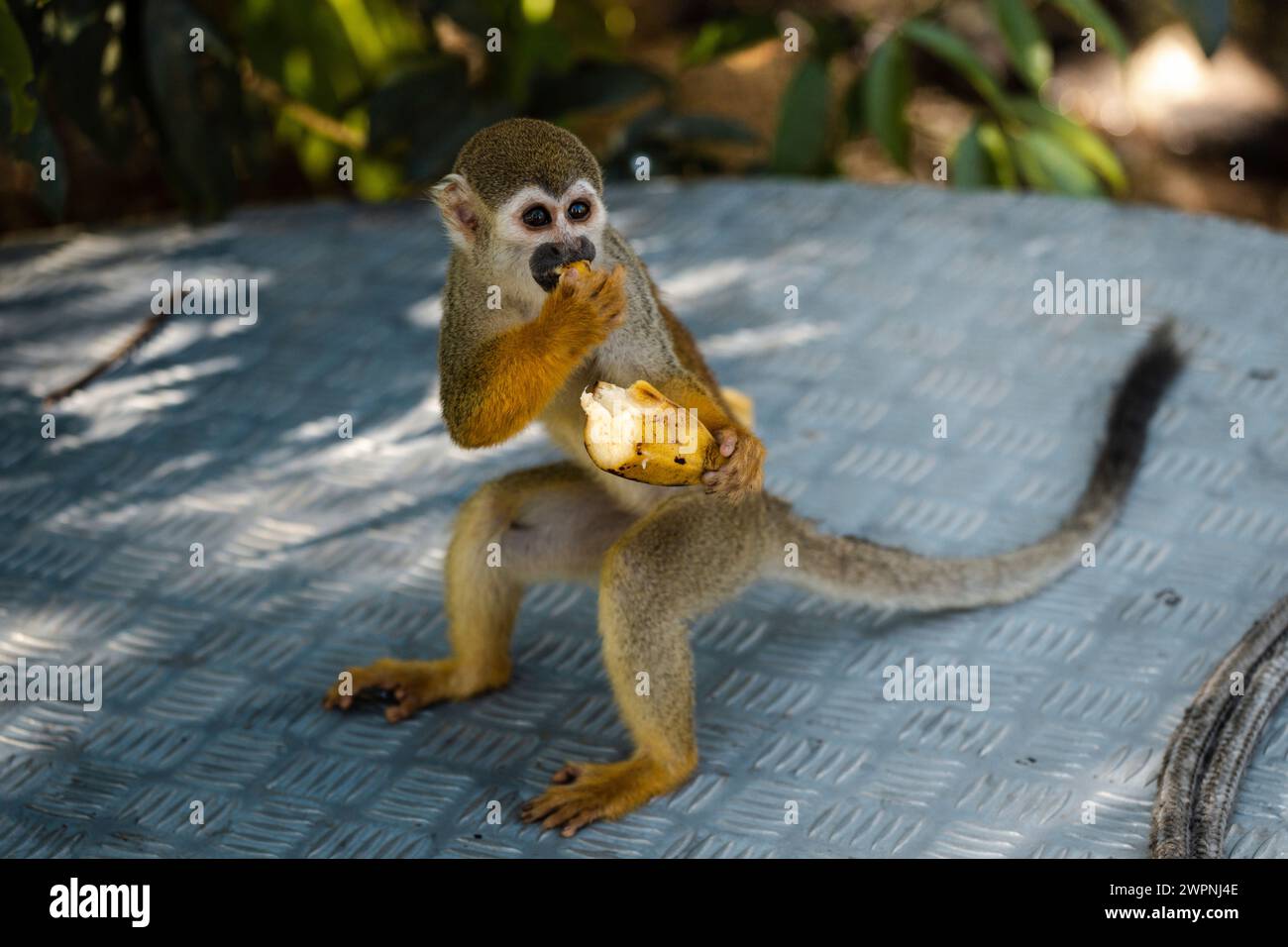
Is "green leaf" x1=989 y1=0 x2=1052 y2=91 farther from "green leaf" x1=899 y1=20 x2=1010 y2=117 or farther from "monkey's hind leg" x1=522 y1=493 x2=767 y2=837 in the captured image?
"monkey's hind leg" x1=522 y1=493 x2=767 y2=837

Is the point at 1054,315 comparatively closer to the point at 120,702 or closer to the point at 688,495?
the point at 688,495

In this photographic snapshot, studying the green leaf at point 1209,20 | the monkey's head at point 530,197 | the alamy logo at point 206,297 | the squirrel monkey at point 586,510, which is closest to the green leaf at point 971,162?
the green leaf at point 1209,20

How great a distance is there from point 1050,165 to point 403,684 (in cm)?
324

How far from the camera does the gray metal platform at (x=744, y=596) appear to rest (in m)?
2.94

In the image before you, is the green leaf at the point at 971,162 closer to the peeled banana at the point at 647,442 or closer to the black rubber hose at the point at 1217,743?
the black rubber hose at the point at 1217,743

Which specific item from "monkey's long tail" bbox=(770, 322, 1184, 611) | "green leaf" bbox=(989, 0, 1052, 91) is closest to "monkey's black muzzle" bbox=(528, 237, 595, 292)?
"monkey's long tail" bbox=(770, 322, 1184, 611)

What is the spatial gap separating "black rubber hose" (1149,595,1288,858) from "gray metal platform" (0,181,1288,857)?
5 cm

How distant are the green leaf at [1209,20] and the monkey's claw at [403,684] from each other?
8.92ft

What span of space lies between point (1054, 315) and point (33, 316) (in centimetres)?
324

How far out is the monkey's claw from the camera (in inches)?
128

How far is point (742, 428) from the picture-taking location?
2.84 m

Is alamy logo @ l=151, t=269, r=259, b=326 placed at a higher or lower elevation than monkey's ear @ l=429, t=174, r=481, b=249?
lower
